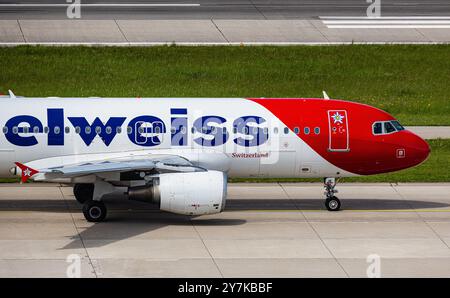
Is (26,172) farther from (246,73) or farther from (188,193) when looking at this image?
(246,73)

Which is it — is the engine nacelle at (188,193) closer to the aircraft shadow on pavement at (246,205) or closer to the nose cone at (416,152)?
the aircraft shadow on pavement at (246,205)

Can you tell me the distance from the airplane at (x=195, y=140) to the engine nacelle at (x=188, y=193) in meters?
0.17

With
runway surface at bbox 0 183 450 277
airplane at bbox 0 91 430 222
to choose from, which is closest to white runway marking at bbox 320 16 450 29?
runway surface at bbox 0 183 450 277

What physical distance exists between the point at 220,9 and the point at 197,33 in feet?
15.6

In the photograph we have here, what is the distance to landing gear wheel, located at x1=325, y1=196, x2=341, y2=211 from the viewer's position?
34.8 meters

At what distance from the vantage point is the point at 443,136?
46.1 m

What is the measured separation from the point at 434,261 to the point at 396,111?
71.9 feet

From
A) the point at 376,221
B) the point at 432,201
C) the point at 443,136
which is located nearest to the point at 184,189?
the point at 376,221

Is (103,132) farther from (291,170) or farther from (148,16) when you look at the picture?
→ (148,16)

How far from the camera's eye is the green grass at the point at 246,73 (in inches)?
2014

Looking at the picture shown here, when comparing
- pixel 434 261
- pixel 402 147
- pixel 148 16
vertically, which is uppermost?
pixel 148 16

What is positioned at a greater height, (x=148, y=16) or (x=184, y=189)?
(x=148, y=16)

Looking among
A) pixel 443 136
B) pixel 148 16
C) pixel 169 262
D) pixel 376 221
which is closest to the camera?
pixel 169 262

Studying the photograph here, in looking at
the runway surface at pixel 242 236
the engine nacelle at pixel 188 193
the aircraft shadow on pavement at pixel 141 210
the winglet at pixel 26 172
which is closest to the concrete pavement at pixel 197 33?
the runway surface at pixel 242 236
